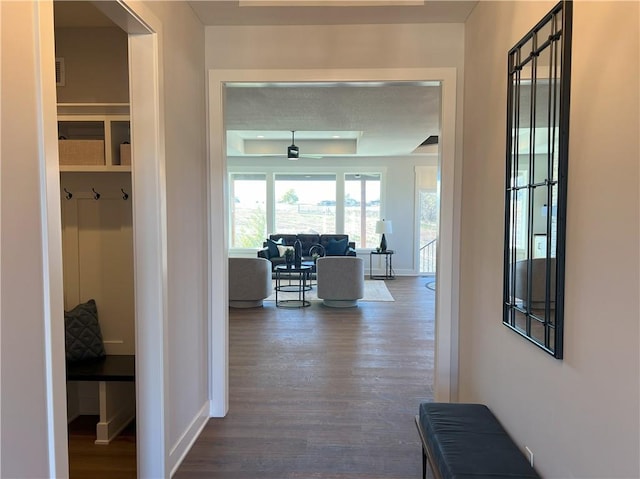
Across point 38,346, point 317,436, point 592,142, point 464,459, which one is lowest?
point 317,436

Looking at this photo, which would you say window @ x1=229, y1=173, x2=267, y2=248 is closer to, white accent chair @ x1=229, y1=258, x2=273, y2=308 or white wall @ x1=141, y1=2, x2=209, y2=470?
white accent chair @ x1=229, y1=258, x2=273, y2=308

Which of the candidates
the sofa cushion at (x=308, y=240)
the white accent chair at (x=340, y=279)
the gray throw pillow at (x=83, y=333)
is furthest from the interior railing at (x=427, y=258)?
the gray throw pillow at (x=83, y=333)

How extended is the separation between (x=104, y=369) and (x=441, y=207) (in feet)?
7.86

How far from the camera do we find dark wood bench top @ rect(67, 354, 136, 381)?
249 centimetres

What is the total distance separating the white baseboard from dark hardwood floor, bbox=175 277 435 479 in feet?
0.13

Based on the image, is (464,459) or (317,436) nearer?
(464,459)

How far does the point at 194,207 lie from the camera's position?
2.59 meters

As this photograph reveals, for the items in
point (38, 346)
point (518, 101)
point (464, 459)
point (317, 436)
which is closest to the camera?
point (38, 346)

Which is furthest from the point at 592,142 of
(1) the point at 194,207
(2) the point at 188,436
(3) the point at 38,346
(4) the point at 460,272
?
(2) the point at 188,436

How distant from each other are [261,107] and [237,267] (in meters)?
2.40

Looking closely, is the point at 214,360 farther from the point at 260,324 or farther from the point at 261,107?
the point at 261,107

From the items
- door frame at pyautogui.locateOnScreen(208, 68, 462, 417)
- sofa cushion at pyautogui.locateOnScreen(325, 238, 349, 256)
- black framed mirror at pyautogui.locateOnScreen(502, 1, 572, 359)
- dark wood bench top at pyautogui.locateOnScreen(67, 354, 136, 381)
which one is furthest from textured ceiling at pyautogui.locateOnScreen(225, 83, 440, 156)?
sofa cushion at pyautogui.locateOnScreen(325, 238, 349, 256)

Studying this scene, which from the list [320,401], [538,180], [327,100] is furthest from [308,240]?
[538,180]

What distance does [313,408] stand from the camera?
3.04 m
